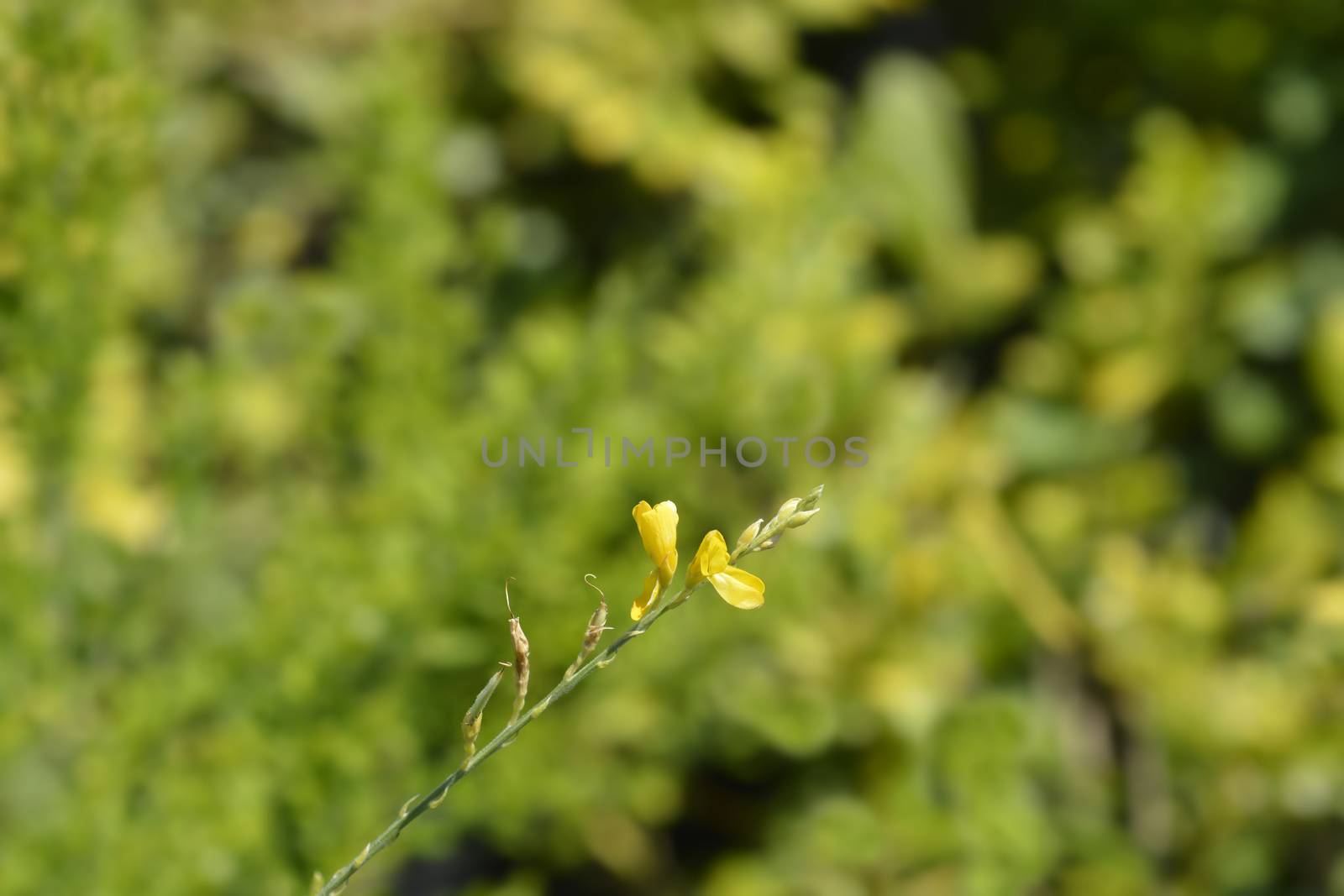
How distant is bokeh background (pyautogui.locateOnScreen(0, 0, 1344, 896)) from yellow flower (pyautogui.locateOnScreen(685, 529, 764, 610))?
1.53 ft

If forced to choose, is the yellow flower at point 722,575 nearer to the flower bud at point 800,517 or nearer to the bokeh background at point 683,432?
the flower bud at point 800,517

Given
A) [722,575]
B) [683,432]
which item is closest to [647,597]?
[722,575]

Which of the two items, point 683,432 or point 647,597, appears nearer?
point 647,597

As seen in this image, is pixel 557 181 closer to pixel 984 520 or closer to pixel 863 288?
pixel 863 288

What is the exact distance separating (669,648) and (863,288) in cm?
63

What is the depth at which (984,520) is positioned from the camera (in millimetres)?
1367

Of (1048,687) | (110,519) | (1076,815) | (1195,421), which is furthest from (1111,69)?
(110,519)

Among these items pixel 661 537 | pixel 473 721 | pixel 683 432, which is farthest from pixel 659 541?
pixel 683 432

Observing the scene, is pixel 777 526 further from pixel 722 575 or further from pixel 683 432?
pixel 683 432

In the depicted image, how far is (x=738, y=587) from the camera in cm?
46

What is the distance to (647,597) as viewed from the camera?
0.47 m

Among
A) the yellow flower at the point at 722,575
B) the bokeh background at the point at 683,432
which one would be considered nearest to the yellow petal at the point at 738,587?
the yellow flower at the point at 722,575

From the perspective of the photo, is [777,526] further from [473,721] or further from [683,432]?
[683,432]

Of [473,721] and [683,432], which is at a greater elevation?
[473,721]
